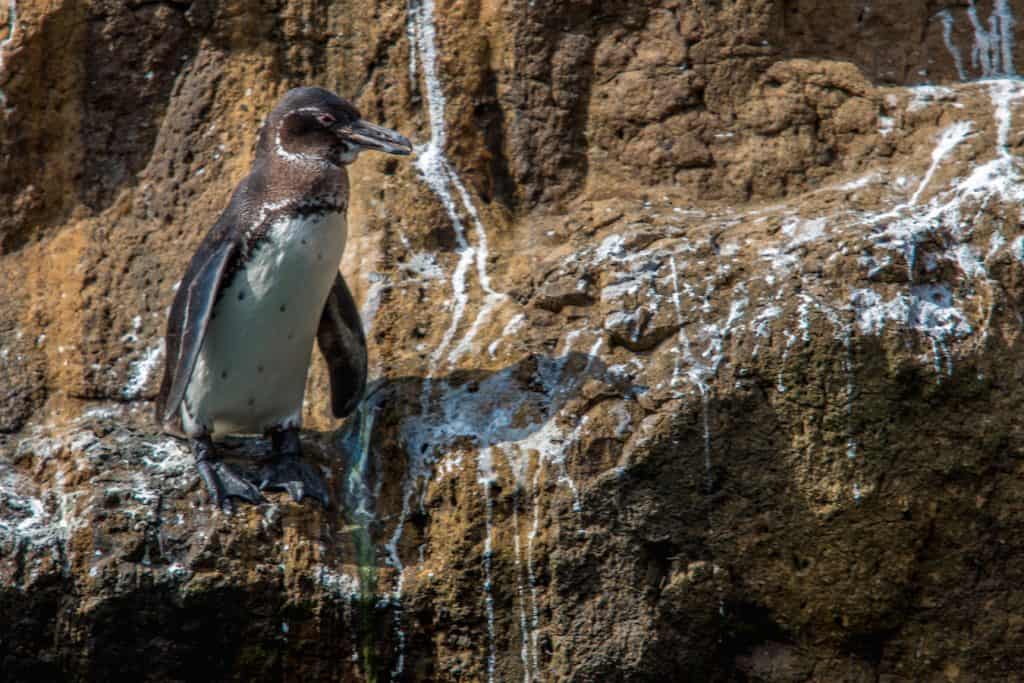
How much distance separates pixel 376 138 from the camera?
5.53 m

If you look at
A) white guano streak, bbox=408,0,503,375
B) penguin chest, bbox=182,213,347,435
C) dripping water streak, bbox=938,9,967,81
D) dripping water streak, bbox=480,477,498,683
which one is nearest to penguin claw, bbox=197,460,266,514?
penguin chest, bbox=182,213,347,435

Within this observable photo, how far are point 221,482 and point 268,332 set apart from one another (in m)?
0.58

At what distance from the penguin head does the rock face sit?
0.77 meters

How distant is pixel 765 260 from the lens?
5480mm

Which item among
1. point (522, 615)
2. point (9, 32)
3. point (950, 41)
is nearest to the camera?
point (522, 615)

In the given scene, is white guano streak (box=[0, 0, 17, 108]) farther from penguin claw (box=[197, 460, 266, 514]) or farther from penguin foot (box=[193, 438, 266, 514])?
penguin claw (box=[197, 460, 266, 514])

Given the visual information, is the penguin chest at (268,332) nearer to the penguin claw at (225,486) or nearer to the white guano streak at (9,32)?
the penguin claw at (225,486)

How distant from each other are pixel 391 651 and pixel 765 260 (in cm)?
200

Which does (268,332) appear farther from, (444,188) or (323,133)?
(444,188)

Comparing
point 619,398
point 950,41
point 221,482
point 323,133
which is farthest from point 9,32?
point 950,41

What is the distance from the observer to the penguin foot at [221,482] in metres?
5.16

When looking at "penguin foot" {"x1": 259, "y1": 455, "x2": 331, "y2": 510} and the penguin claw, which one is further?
"penguin foot" {"x1": 259, "y1": 455, "x2": 331, "y2": 510}

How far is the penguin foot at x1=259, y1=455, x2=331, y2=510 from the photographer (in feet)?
17.4

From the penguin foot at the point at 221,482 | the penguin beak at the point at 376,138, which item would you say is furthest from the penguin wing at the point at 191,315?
the penguin beak at the point at 376,138
